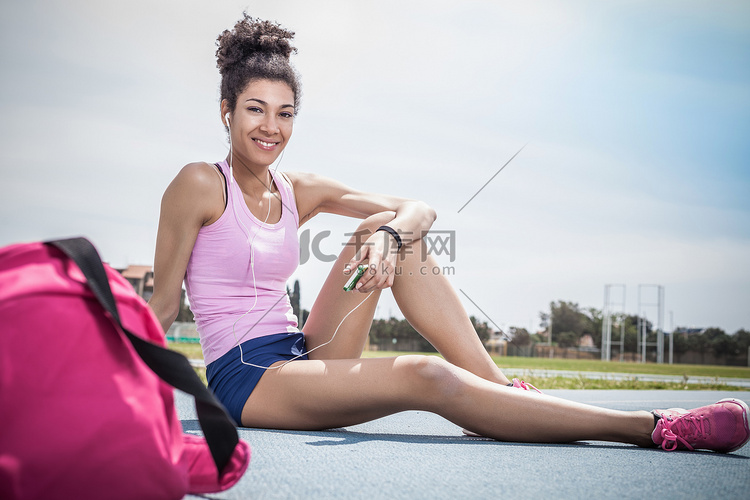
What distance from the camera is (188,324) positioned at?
36.7 meters

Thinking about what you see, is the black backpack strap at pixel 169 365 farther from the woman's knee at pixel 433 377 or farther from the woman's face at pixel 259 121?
the woman's face at pixel 259 121

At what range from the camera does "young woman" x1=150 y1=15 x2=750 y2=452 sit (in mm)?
1849

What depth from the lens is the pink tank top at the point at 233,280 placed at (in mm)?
2201

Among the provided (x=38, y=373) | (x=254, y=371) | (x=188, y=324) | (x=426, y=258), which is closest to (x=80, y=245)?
(x=38, y=373)

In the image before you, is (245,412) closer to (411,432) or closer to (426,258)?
(411,432)

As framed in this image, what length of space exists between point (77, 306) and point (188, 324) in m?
37.6

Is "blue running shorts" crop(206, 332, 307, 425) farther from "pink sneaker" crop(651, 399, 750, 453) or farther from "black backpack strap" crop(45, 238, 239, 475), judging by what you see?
"pink sneaker" crop(651, 399, 750, 453)

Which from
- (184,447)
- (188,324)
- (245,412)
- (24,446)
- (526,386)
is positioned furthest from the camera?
(188,324)

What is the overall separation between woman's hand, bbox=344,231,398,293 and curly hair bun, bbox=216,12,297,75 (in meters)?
0.96

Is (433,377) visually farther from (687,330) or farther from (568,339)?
(687,330)

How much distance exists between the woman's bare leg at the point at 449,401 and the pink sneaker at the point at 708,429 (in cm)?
5

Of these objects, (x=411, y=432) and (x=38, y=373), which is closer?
(x=38, y=373)

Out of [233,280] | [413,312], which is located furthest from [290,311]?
[413,312]

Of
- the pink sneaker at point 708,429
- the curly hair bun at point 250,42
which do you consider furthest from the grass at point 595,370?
the pink sneaker at point 708,429
